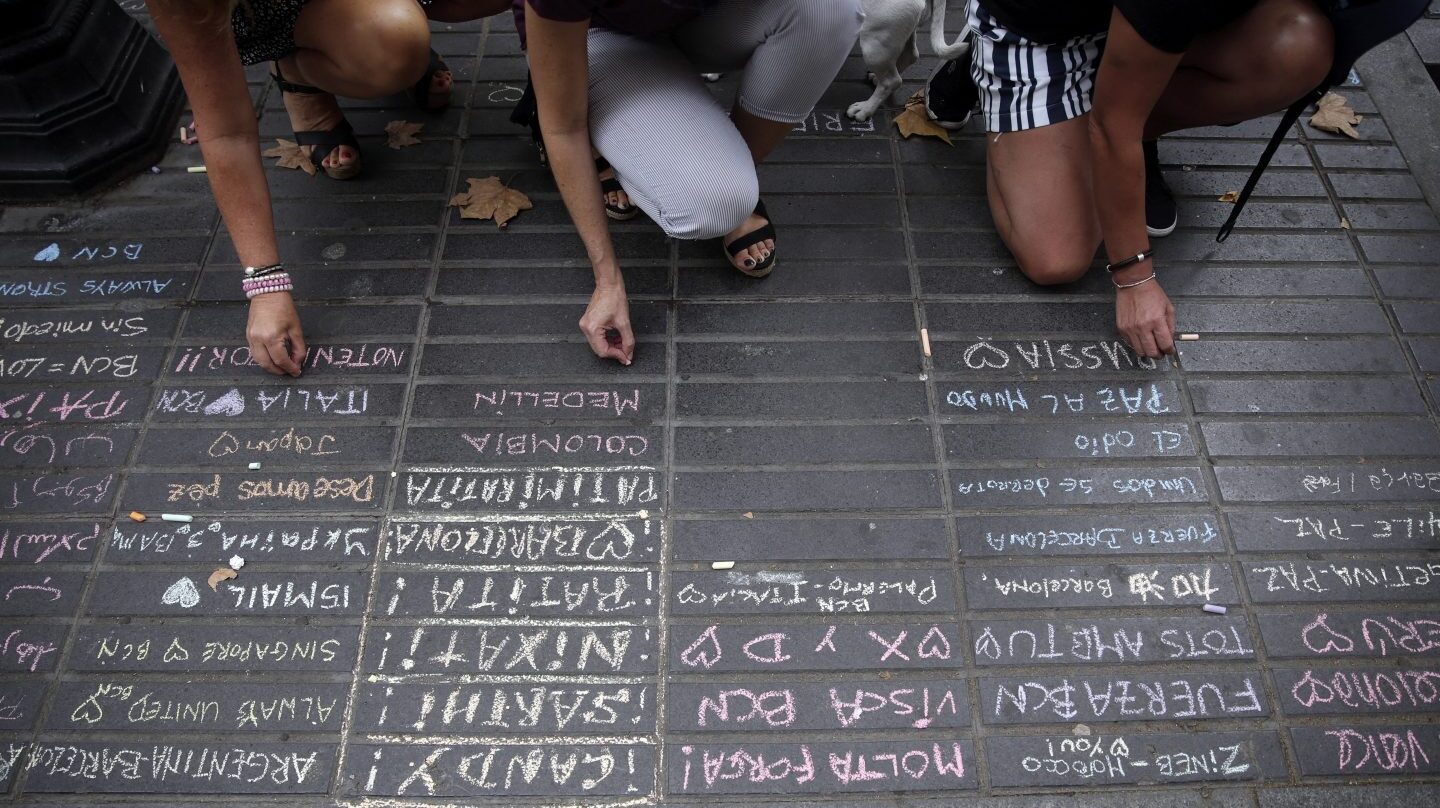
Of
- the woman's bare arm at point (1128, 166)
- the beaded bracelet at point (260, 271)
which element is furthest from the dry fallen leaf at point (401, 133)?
the woman's bare arm at point (1128, 166)

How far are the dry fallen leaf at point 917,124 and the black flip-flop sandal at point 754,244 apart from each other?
0.71m

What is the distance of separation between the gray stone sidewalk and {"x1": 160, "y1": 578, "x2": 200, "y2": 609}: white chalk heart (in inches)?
0.4

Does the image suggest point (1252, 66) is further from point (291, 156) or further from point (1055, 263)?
point (291, 156)

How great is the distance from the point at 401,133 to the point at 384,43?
48cm

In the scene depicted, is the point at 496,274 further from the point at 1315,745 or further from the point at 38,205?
the point at 1315,745

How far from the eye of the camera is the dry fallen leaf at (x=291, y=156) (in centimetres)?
324

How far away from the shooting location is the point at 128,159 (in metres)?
3.23

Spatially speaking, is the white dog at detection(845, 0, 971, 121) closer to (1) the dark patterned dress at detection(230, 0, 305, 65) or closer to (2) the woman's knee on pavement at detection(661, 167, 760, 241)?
(2) the woman's knee on pavement at detection(661, 167, 760, 241)

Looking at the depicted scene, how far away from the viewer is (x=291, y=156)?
3.26 metres

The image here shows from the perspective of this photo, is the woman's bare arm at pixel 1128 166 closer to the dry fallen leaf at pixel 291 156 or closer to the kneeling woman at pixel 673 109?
the kneeling woman at pixel 673 109

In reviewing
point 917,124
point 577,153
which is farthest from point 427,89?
point 917,124

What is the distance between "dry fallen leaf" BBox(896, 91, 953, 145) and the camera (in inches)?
131

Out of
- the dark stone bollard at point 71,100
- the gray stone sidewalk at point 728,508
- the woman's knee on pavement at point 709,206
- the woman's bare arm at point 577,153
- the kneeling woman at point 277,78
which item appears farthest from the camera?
the dark stone bollard at point 71,100

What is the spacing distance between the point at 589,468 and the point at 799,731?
2.78 feet
